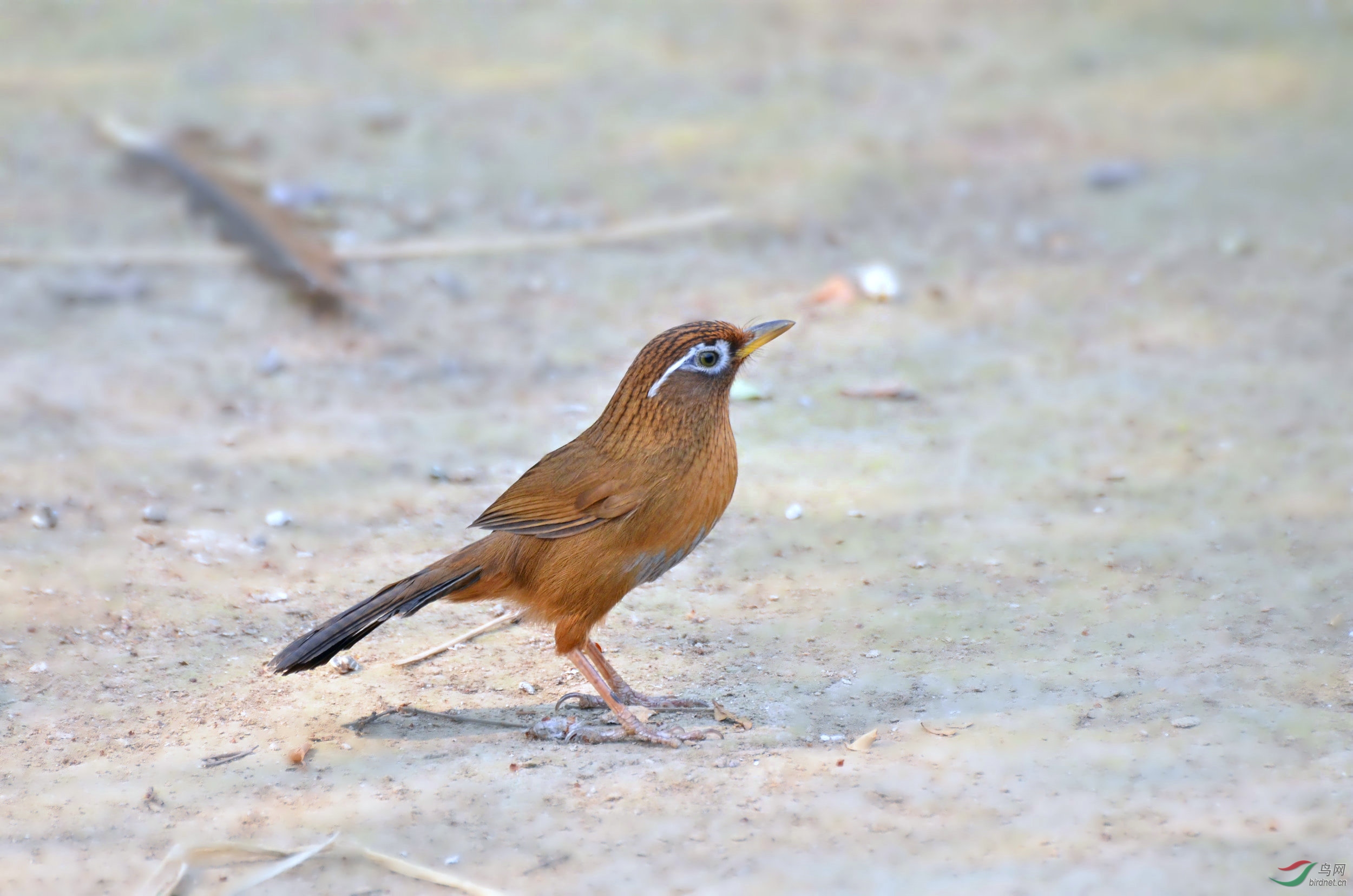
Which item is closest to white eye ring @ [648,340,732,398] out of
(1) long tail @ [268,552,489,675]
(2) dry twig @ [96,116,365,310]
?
(1) long tail @ [268,552,489,675]

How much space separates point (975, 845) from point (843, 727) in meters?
0.72

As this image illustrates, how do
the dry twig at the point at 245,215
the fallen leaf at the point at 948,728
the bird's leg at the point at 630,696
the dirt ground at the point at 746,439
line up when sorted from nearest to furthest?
the dirt ground at the point at 746,439, the fallen leaf at the point at 948,728, the bird's leg at the point at 630,696, the dry twig at the point at 245,215

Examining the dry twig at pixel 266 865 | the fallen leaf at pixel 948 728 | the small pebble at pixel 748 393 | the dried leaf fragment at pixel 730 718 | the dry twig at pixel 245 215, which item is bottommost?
the dried leaf fragment at pixel 730 718

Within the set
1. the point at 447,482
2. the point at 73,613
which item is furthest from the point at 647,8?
the point at 73,613

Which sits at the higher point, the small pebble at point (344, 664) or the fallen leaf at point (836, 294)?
the fallen leaf at point (836, 294)

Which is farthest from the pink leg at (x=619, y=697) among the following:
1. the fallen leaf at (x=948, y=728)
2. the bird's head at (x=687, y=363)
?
the bird's head at (x=687, y=363)

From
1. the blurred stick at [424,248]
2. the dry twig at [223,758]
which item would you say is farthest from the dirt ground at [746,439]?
the blurred stick at [424,248]

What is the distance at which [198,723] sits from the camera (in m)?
4.01

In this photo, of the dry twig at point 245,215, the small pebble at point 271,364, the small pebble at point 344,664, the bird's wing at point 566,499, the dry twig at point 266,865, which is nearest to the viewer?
the dry twig at point 266,865

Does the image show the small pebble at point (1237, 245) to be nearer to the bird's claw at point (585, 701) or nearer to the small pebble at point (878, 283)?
the small pebble at point (878, 283)

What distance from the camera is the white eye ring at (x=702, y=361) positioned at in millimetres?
4137

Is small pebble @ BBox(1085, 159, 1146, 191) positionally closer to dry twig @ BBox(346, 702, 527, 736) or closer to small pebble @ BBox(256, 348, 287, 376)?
small pebble @ BBox(256, 348, 287, 376)

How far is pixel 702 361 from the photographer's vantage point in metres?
4.16

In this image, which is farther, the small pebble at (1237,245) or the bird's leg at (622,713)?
the small pebble at (1237,245)
